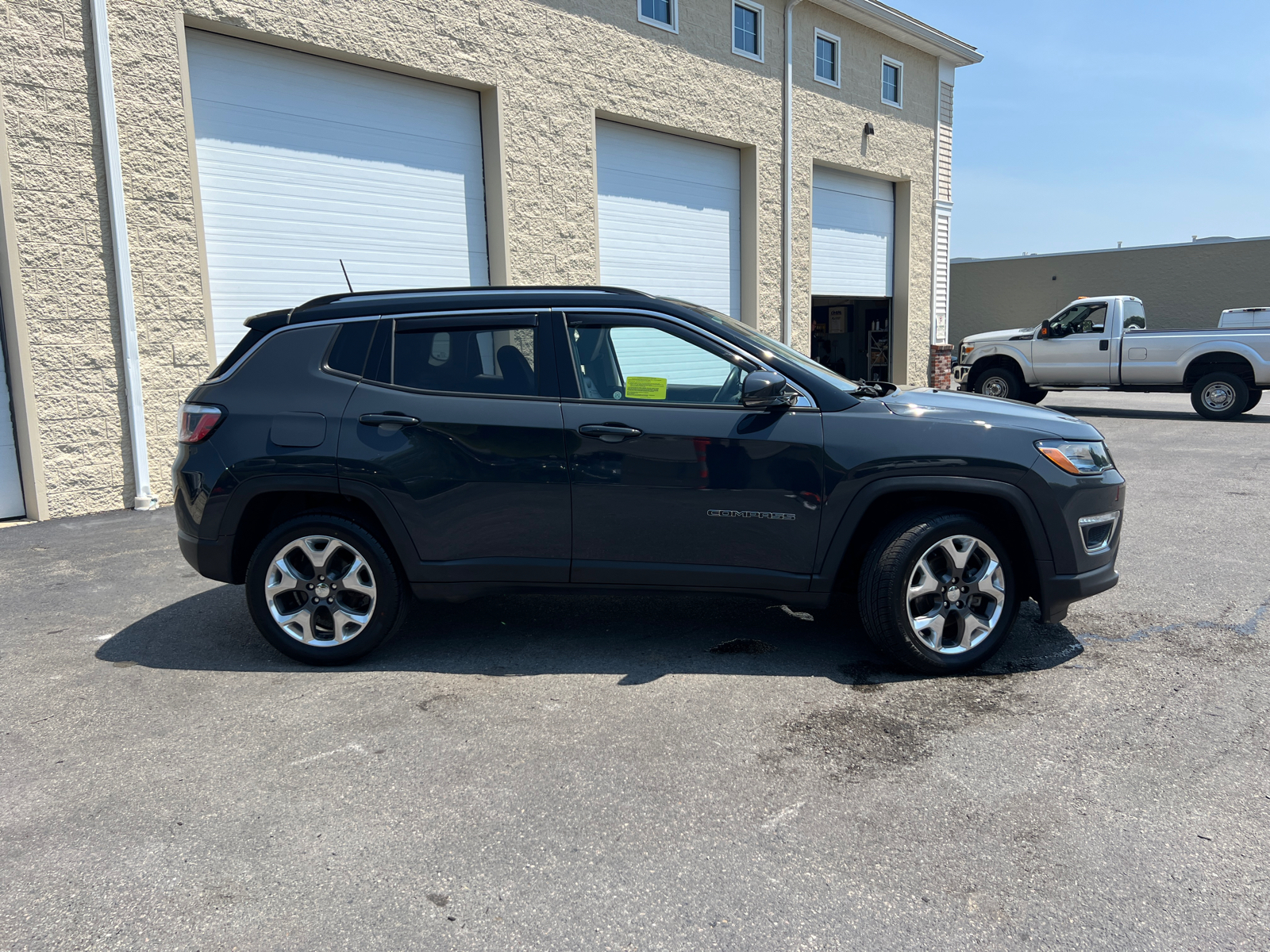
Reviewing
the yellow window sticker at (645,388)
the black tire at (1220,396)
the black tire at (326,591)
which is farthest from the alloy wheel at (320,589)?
the black tire at (1220,396)

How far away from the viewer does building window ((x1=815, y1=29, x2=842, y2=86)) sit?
1524 cm

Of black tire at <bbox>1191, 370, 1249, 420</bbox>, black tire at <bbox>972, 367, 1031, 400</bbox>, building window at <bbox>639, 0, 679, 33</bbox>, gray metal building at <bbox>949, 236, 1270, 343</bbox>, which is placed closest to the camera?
building window at <bbox>639, 0, 679, 33</bbox>

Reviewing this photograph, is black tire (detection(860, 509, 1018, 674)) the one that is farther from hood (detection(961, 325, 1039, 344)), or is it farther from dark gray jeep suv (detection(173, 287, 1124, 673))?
hood (detection(961, 325, 1039, 344))

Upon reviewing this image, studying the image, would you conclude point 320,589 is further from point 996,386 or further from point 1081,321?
point 996,386

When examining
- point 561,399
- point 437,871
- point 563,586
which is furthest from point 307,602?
point 437,871

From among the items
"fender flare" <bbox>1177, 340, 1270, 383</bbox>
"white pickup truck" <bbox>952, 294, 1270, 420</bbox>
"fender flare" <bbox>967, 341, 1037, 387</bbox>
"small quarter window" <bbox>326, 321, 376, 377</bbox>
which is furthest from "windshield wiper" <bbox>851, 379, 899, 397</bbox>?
"fender flare" <bbox>967, 341, 1037, 387</bbox>

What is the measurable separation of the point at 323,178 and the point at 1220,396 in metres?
14.4

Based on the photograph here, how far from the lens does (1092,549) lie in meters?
4.10

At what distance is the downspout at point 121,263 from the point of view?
25.5ft

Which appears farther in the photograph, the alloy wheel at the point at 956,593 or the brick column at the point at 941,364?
the brick column at the point at 941,364

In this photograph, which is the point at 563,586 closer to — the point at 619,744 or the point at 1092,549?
the point at 619,744

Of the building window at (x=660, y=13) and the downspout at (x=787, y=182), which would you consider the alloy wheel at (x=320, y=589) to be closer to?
the building window at (x=660, y=13)

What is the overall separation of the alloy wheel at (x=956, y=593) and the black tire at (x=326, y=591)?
2.44 m

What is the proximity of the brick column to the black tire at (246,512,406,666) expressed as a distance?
54.6 ft
